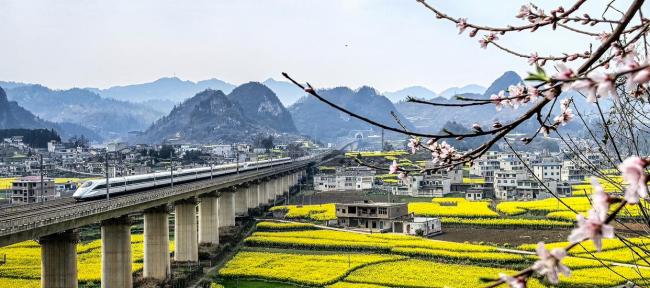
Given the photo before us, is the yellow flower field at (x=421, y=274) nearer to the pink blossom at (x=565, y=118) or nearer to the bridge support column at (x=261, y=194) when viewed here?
the pink blossom at (x=565, y=118)

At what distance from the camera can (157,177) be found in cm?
3916

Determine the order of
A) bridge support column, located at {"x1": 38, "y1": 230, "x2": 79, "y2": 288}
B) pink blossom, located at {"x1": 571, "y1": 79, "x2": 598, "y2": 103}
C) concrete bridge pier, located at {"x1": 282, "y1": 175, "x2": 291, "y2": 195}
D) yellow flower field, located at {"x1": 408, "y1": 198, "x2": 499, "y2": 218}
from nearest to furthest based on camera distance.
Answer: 1. pink blossom, located at {"x1": 571, "y1": 79, "x2": 598, "y2": 103}
2. bridge support column, located at {"x1": 38, "y1": 230, "x2": 79, "y2": 288}
3. yellow flower field, located at {"x1": 408, "y1": 198, "x2": 499, "y2": 218}
4. concrete bridge pier, located at {"x1": 282, "y1": 175, "x2": 291, "y2": 195}

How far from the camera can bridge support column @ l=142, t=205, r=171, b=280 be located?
103 ft

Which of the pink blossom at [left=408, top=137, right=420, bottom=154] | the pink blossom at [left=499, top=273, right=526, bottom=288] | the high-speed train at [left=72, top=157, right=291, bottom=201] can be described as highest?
the pink blossom at [left=408, top=137, right=420, bottom=154]

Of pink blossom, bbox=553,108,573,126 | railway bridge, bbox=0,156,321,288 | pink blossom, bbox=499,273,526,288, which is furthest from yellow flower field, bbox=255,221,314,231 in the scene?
pink blossom, bbox=499,273,526,288

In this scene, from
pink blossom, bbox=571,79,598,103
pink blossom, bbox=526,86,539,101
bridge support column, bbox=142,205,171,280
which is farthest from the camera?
bridge support column, bbox=142,205,171,280

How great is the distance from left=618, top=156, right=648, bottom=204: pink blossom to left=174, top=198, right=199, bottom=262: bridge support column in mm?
36335

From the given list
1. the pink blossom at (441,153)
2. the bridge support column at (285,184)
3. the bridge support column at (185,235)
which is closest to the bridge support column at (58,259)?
the bridge support column at (185,235)

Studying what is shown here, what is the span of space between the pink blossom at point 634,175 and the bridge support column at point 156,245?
102 ft

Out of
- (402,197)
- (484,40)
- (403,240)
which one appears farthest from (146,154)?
(484,40)

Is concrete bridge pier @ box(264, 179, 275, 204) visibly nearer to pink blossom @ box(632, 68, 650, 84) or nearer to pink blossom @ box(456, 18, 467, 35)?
pink blossom @ box(456, 18, 467, 35)

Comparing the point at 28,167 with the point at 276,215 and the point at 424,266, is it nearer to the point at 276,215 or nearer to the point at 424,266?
the point at 276,215

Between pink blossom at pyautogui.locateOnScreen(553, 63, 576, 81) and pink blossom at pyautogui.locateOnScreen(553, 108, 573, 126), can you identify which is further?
pink blossom at pyautogui.locateOnScreen(553, 108, 573, 126)

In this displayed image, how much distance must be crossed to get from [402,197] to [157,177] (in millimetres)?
39108
